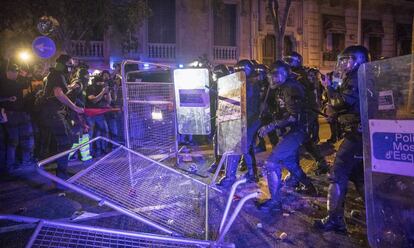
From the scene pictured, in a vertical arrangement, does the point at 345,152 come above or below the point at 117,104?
below

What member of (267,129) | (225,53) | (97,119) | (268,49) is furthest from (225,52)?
(267,129)

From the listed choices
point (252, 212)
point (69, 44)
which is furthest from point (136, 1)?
point (252, 212)

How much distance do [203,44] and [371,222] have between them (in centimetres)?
1964

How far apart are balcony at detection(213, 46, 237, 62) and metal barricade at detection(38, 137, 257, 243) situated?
669 inches

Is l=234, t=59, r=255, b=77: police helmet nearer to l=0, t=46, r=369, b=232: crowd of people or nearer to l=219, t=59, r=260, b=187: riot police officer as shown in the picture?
l=0, t=46, r=369, b=232: crowd of people

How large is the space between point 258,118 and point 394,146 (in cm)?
354

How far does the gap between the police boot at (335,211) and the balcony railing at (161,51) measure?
17.6 meters

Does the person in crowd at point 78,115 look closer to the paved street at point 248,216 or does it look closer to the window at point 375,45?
the paved street at point 248,216

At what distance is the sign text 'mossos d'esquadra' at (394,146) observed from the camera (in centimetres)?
242

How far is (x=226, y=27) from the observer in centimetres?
2266

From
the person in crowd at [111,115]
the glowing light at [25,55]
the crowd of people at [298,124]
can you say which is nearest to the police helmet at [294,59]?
the crowd of people at [298,124]

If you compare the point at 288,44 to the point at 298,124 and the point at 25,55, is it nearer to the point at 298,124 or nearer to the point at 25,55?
the point at 25,55

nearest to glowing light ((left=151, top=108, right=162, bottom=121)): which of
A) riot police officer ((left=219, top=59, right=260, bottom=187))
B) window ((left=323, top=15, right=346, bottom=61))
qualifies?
riot police officer ((left=219, top=59, right=260, bottom=187))

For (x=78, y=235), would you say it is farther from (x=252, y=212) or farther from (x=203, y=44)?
(x=203, y=44)
